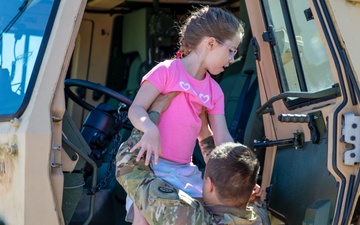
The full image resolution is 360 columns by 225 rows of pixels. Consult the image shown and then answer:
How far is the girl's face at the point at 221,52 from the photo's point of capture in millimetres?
3557

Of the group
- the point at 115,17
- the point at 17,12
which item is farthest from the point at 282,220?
the point at 115,17

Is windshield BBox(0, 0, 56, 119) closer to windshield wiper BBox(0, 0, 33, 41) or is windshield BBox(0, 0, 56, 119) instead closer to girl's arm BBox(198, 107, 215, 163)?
windshield wiper BBox(0, 0, 33, 41)

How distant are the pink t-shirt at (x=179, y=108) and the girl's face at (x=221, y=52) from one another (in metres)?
0.10

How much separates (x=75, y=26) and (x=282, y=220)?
51.0 inches

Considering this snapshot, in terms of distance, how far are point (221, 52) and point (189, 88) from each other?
0.21 metres

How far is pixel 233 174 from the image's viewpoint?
3.14 meters

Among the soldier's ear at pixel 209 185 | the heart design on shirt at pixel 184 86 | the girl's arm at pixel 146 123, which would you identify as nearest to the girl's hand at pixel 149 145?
the girl's arm at pixel 146 123

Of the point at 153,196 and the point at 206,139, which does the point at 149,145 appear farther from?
the point at 206,139

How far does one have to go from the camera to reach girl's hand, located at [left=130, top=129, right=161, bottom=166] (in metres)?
3.17

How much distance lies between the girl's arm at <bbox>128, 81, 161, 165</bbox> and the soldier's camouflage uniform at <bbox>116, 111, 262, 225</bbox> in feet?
0.31

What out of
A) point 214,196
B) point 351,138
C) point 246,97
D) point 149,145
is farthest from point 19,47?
point 351,138

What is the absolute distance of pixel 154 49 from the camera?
6.39 m

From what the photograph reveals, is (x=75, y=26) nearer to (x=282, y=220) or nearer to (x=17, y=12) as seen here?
(x=17, y=12)

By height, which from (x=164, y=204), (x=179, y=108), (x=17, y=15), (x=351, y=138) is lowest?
(x=164, y=204)
